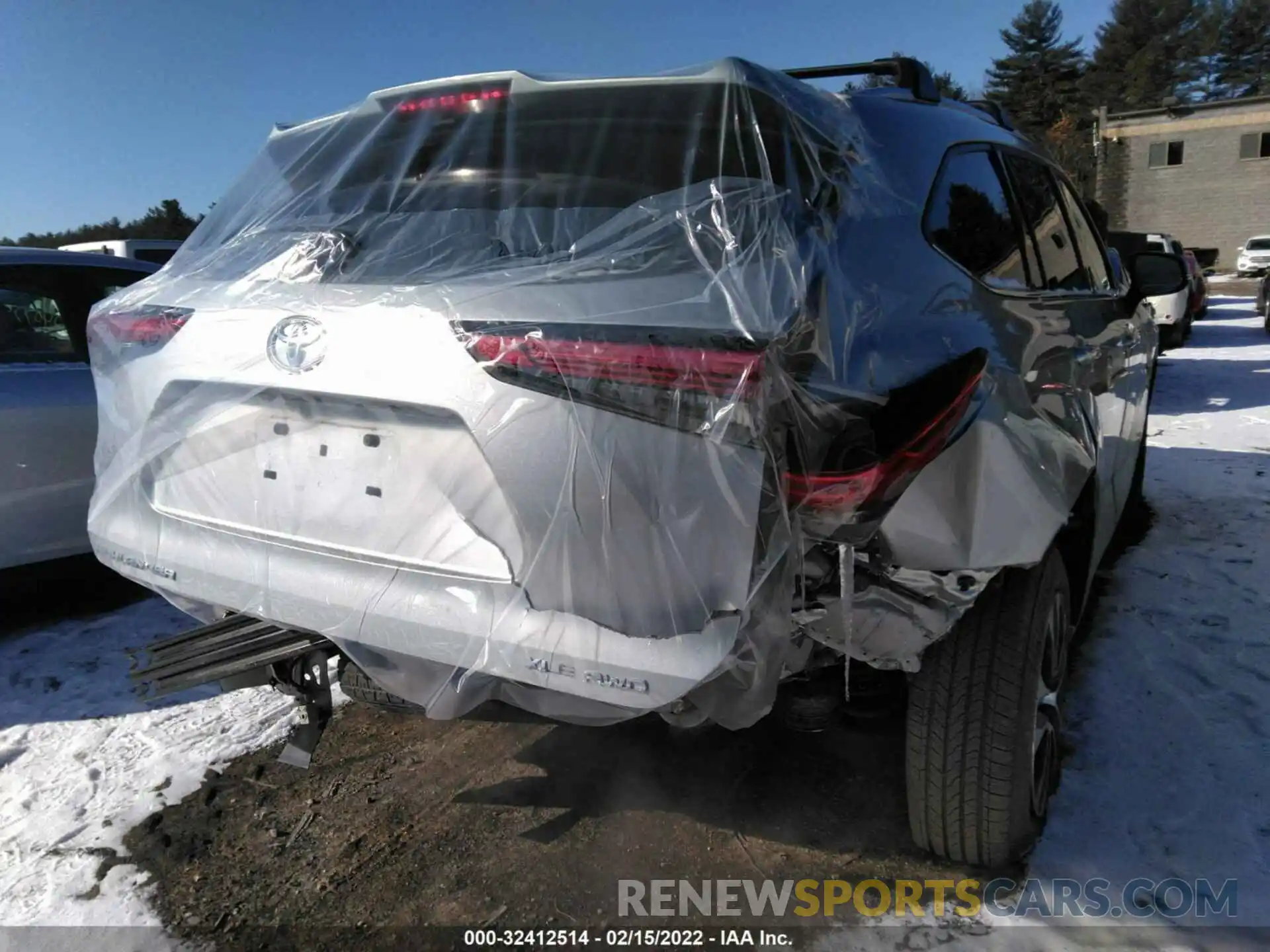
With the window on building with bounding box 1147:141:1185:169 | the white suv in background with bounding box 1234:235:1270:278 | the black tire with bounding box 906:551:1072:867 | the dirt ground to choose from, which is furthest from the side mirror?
the window on building with bounding box 1147:141:1185:169

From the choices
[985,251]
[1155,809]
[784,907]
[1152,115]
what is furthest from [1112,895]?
[1152,115]

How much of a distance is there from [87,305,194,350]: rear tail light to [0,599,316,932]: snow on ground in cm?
142

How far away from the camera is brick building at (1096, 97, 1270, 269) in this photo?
1591 inches

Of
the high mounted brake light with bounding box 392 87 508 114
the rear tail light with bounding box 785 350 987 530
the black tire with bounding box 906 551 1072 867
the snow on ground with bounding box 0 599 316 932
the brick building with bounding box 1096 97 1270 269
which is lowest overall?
the snow on ground with bounding box 0 599 316 932

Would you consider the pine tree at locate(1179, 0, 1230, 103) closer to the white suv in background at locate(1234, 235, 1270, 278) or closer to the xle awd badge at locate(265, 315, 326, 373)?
the white suv in background at locate(1234, 235, 1270, 278)

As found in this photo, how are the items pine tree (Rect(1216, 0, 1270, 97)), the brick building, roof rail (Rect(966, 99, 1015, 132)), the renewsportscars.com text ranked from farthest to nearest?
pine tree (Rect(1216, 0, 1270, 97)) < the brick building < roof rail (Rect(966, 99, 1015, 132)) < the renewsportscars.com text

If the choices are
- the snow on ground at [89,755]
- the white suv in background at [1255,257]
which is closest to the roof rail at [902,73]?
the snow on ground at [89,755]

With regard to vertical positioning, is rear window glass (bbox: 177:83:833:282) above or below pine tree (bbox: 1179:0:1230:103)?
below

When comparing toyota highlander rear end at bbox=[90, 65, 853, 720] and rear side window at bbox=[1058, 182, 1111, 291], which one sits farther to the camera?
rear side window at bbox=[1058, 182, 1111, 291]

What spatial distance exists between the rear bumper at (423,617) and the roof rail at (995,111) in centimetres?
219

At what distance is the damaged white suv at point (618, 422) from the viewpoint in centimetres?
166

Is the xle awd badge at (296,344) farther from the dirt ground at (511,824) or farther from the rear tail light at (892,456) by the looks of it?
the dirt ground at (511,824)

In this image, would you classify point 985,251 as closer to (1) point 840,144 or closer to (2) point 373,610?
(1) point 840,144

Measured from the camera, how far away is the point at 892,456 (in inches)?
69.5
